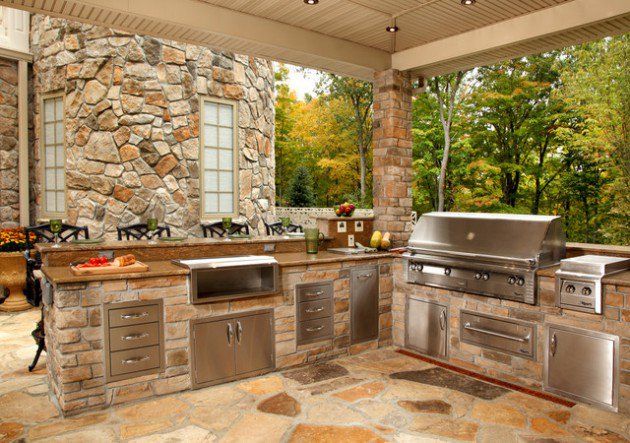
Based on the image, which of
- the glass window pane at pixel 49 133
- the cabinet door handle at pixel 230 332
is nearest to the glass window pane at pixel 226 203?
the glass window pane at pixel 49 133

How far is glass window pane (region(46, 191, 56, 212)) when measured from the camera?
6.84 m

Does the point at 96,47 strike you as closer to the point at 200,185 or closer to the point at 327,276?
the point at 200,185

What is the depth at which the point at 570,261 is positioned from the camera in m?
3.14

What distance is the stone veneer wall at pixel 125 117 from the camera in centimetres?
624

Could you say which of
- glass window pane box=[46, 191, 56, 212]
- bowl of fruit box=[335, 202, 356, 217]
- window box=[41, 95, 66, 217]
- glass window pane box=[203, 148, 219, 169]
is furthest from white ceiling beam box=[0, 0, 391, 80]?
glass window pane box=[46, 191, 56, 212]

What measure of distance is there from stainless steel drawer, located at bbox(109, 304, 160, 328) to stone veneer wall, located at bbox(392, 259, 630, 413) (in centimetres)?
220

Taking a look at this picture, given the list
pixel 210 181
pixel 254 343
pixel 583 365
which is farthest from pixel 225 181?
pixel 583 365

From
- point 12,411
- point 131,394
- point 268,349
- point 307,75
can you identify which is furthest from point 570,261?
point 307,75

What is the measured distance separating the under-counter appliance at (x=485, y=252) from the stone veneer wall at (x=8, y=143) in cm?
601

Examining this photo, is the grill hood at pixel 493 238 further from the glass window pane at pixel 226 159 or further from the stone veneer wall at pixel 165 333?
the glass window pane at pixel 226 159

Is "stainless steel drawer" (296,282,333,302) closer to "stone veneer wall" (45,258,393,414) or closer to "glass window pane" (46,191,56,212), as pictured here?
"stone veneer wall" (45,258,393,414)

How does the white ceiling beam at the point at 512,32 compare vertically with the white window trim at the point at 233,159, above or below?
above

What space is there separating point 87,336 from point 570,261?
3.16 m

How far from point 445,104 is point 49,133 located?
9388 millimetres
